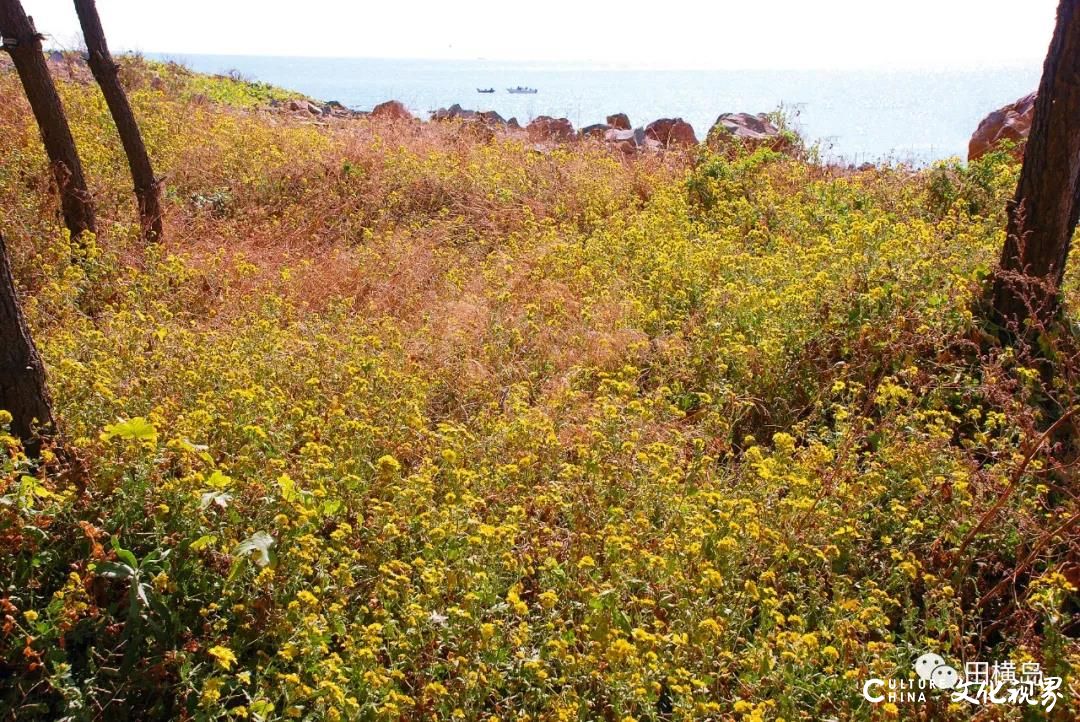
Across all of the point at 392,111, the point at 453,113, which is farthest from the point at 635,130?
the point at 392,111

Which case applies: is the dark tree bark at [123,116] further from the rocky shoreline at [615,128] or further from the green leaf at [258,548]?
the rocky shoreline at [615,128]

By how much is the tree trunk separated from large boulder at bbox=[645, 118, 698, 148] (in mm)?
12199

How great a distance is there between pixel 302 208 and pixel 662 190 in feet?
14.6

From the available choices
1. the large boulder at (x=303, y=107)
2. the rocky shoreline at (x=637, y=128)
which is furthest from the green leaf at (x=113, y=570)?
the large boulder at (x=303, y=107)

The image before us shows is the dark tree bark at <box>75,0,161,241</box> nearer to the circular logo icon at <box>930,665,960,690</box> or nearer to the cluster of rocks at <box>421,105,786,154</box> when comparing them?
the cluster of rocks at <box>421,105,786,154</box>

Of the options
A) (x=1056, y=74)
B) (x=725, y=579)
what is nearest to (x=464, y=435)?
(x=725, y=579)

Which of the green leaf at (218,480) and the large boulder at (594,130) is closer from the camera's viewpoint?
the green leaf at (218,480)

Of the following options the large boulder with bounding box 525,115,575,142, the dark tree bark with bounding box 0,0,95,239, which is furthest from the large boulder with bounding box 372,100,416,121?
the dark tree bark with bounding box 0,0,95,239

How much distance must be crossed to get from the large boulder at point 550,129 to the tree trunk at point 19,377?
12180mm

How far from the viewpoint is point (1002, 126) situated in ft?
36.4

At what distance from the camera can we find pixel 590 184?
33.7 ft

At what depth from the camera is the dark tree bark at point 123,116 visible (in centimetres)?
797

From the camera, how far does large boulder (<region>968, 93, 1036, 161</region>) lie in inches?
423

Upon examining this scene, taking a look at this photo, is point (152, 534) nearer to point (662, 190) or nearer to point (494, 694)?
point (494, 694)
